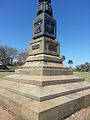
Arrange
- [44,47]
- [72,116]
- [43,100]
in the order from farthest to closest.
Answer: [44,47], [72,116], [43,100]

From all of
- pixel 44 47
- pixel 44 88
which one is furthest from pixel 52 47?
pixel 44 88

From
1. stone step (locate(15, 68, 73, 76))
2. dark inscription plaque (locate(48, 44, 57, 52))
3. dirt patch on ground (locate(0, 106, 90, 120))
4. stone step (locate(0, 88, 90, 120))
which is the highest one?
dark inscription plaque (locate(48, 44, 57, 52))

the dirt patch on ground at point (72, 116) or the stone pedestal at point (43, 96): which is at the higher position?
the stone pedestal at point (43, 96)

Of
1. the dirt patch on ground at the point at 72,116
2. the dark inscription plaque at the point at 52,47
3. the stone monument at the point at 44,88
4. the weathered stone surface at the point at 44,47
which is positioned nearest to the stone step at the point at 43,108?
the stone monument at the point at 44,88

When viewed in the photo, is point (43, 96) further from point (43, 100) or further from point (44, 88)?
point (44, 88)

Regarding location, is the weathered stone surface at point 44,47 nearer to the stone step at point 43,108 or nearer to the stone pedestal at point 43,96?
the stone pedestal at point 43,96

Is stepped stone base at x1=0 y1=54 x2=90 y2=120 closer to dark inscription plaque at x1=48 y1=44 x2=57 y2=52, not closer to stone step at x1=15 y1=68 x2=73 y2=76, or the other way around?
stone step at x1=15 y1=68 x2=73 y2=76

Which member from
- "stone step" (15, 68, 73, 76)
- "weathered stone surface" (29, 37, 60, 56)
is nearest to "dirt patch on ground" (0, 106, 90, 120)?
"stone step" (15, 68, 73, 76)

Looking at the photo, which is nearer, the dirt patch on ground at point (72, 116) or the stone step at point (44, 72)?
the dirt patch on ground at point (72, 116)

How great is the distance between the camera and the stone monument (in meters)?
2.77

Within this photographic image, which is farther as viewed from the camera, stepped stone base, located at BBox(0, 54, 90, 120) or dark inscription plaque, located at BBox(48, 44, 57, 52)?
dark inscription plaque, located at BBox(48, 44, 57, 52)

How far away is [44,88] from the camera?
11.7 feet

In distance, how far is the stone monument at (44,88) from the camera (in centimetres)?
277

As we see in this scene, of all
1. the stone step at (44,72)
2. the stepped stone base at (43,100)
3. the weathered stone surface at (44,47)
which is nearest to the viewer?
the stepped stone base at (43,100)
